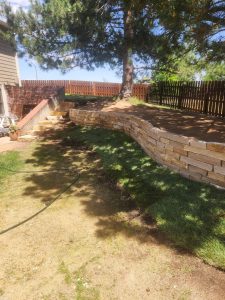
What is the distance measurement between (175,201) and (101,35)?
9.13 m

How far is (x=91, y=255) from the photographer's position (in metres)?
3.57

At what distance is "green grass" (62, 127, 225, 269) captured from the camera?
3.62 metres

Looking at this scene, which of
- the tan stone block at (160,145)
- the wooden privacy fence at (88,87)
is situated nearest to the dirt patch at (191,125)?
the tan stone block at (160,145)

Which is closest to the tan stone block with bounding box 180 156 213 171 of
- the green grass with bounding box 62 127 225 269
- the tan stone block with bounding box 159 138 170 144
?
the green grass with bounding box 62 127 225 269

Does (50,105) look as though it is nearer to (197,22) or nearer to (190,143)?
(197,22)

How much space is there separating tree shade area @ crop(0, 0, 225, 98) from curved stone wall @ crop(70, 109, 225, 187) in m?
3.11

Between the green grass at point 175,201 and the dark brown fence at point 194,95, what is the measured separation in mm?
4980

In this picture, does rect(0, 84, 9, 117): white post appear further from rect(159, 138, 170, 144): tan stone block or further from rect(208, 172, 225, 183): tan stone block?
rect(208, 172, 225, 183): tan stone block

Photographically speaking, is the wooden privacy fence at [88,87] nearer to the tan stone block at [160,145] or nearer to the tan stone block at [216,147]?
the tan stone block at [160,145]

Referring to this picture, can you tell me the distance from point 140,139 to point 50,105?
20.6 ft

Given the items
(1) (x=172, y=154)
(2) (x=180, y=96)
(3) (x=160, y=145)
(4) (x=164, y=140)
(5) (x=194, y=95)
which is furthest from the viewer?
(2) (x=180, y=96)

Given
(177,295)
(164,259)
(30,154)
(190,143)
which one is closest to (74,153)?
(30,154)

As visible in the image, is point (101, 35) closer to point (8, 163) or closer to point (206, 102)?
point (206, 102)

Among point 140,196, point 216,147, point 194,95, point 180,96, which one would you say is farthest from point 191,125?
point 180,96
